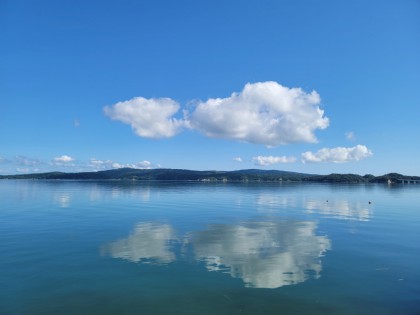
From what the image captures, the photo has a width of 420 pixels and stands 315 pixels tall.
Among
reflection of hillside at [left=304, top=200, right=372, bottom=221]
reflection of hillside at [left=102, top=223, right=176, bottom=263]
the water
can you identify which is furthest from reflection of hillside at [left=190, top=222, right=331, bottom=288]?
reflection of hillside at [left=304, top=200, right=372, bottom=221]

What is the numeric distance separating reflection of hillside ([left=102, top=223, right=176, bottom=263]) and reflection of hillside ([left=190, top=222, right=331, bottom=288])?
2868mm

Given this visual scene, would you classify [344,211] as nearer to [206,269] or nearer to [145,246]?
[145,246]

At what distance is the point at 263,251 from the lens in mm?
28219

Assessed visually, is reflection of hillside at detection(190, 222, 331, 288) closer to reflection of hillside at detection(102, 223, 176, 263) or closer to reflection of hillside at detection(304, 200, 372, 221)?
reflection of hillside at detection(102, 223, 176, 263)

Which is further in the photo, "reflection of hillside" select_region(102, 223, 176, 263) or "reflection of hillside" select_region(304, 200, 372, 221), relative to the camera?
"reflection of hillside" select_region(304, 200, 372, 221)

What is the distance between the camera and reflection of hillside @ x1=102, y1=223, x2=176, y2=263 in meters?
26.0

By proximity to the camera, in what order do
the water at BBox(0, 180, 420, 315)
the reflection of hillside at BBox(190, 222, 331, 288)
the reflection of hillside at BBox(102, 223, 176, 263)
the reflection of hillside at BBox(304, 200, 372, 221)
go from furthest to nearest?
1. the reflection of hillside at BBox(304, 200, 372, 221)
2. the reflection of hillside at BBox(102, 223, 176, 263)
3. the reflection of hillside at BBox(190, 222, 331, 288)
4. the water at BBox(0, 180, 420, 315)

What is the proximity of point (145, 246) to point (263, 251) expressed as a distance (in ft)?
36.9

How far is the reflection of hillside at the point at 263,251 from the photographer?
859 inches

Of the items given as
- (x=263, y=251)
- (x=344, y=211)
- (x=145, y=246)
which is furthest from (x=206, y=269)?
(x=344, y=211)

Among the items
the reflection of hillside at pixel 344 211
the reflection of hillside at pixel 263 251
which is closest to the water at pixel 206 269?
the reflection of hillside at pixel 263 251

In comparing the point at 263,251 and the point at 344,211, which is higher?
the point at 344,211

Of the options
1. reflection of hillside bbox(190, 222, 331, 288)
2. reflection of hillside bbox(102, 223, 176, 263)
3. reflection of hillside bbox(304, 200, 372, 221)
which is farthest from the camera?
reflection of hillside bbox(304, 200, 372, 221)

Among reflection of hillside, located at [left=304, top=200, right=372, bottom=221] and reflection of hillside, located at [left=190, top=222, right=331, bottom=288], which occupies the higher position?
reflection of hillside, located at [left=304, top=200, right=372, bottom=221]
